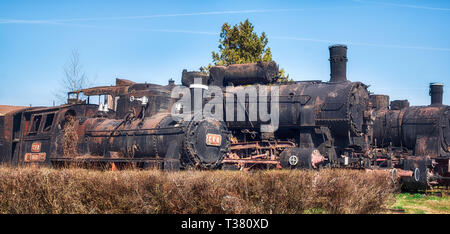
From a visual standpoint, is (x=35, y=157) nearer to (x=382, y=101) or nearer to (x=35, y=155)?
(x=35, y=155)

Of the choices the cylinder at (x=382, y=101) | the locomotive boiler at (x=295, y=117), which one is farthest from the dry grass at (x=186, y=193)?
the cylinder at (x=382, y=101)

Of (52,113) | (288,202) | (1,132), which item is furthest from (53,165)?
(288,202)

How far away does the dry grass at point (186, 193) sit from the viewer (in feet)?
21.8

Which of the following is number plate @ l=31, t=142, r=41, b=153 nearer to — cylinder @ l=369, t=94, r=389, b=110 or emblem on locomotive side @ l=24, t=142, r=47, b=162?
emblem on locomotive side @ l=24, t=142, r=47, b=162

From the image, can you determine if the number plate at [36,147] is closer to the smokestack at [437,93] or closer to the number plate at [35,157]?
the number plate at [35,157]

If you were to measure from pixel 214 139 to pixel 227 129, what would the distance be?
4.55ft

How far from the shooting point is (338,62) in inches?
621

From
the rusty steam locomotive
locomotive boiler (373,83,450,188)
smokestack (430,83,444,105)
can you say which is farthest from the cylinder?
the rusty steam locomotive

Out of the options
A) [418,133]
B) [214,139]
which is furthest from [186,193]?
[418,133]

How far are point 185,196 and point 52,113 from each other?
10690 mm

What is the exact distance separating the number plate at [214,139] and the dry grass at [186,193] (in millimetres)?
4816
